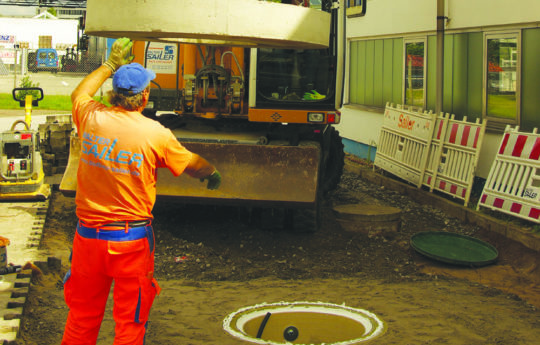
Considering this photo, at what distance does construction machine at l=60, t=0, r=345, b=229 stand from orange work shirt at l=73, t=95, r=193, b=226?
238 cm

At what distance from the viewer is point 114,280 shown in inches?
161

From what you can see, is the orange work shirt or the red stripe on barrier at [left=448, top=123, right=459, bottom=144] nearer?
the orange work shirt

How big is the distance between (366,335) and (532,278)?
2798 millimetres

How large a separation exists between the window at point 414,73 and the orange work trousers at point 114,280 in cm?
954

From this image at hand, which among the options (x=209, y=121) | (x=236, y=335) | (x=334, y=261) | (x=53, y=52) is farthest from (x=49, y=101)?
(x=236, y=335)

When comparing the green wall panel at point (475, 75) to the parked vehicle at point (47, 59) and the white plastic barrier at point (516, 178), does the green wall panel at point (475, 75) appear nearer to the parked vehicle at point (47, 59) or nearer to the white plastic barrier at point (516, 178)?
the white plastic barrier at point (516, 178)

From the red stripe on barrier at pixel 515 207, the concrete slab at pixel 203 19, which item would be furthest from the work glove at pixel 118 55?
the red stripe on barrier at pixel 515 207

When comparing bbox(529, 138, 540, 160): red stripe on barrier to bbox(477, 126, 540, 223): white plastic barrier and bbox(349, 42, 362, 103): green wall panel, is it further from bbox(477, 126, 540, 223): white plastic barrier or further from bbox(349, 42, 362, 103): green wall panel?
bbox(349, 42, 362, 103): green wall panel

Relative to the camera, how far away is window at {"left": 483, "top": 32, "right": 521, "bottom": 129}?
9773mm

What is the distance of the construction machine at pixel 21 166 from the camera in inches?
391

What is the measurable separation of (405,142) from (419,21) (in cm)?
238

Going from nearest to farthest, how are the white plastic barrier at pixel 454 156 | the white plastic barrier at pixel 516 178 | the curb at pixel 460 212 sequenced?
the curb at pixel 460 212 < the white plastic barrier at pixel 516 178 < the white plastic barrier at pixel 454 156

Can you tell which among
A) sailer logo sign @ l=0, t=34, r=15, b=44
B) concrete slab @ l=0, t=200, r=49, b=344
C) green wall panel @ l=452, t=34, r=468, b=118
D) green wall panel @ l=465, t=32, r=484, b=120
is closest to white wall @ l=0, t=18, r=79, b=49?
sailer logo sign @ l=0, t=34, r=15, b=44

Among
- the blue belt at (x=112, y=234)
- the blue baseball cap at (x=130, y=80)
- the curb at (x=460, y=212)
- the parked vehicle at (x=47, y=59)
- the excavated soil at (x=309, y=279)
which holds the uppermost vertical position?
the parked vehicle at (x=47, y=59)
